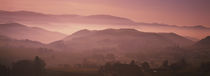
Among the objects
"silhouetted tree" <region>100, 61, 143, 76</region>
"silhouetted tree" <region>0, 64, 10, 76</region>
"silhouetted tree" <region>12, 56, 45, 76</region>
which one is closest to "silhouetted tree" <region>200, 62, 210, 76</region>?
"silhouetted tree" <region>100, 61, 143, 76</region>

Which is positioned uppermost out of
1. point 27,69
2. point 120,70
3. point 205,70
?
point 27,69

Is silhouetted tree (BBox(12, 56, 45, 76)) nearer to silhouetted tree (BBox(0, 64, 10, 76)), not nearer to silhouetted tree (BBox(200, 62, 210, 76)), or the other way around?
silhouetted tree (BBox(0, 64, 10, 76))

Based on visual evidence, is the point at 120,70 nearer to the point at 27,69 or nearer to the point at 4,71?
the point at 27,69

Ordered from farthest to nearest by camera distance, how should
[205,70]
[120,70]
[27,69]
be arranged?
[205,70] → [120,70] → [27,69]

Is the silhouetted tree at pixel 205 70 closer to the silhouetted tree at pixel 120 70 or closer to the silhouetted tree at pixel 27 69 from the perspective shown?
the silhouetted tree at pixel 120 70

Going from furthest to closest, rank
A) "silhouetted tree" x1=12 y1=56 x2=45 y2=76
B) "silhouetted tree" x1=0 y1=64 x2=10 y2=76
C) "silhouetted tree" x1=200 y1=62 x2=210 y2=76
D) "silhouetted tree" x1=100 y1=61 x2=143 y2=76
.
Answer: "silhouetted tree" x1=100 y1=61 x2=143 y2=76 < "silhouetted tree" x1=200 y1=62 x2=210 y2=76 < "silhouetted tree" x1=12 y1=56 x2=45 y2=76 < "silhouetted tree" x1=0 y1=64 x2=10 y2=76

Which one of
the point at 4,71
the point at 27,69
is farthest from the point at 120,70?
the point at 4,71

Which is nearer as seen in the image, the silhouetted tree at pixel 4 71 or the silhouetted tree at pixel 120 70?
the silhouetted tree at pixel 4 71

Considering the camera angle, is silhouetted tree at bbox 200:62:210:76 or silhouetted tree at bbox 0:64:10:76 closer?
silhouetted tree at bbox 0:64:10:76

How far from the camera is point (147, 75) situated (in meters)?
80.9

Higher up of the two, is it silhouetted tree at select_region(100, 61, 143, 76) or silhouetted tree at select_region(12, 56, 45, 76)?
silhouetted tree at select_region(12, 56, 45, 76)

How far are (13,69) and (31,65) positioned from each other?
660cm

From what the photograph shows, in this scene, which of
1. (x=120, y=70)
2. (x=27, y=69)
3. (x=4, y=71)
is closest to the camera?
(x=4, y=71)

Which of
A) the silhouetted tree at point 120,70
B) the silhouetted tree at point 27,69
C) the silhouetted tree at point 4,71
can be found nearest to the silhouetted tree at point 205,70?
the silhouetted tree at point 120,70
